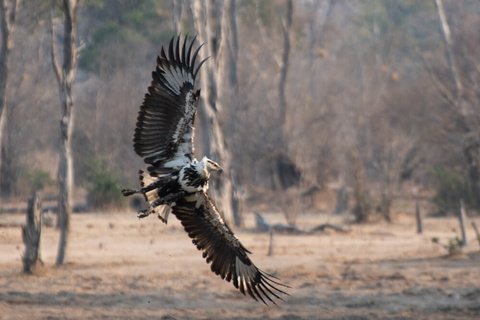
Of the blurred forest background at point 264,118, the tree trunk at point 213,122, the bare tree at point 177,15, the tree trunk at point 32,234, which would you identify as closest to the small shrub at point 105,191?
the blurred forest background at point 264,118

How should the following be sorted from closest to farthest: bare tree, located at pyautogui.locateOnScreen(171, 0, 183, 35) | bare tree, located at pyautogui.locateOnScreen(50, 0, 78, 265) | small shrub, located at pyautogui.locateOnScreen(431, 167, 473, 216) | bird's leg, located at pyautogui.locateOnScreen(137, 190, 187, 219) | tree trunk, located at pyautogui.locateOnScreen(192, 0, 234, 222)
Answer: bird's leg, located at pyautogui.locateOnScreen(137, 190, 187, 219)
bare tree, located at pyautogui.locateOnScreen(50, 0, 78, 265)
bare tree, located at pyautogui.locateOnScreen(171, 0, 183, 35)
tree trunk, located at pyautogui.locateOnScreen(192, 0, 234, 222)
small shrub, located at pyautogui.locateOnScreen(431, 167, 473, 216)

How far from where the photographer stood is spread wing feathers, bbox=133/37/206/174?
7.85 m

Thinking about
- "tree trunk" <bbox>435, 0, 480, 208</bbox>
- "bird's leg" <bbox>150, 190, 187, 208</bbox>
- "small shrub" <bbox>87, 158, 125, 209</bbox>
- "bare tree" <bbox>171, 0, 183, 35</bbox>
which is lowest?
"bird's leg" <bbox>150, 190, 187, 208</bbox>

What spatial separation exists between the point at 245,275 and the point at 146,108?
5.82ft

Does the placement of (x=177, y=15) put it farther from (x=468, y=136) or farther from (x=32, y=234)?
(x=468, y=136)

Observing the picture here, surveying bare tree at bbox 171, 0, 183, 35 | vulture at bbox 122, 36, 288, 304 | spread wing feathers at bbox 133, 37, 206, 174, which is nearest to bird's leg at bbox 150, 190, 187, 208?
vulture at bbox 122, 36, 288, 304

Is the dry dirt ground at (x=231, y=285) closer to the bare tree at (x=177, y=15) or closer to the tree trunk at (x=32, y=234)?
the tree trunk at (x=32, y=234)

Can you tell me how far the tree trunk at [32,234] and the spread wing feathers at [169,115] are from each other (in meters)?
5.01

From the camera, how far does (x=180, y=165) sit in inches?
315

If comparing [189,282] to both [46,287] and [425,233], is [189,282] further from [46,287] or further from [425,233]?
[425,233]

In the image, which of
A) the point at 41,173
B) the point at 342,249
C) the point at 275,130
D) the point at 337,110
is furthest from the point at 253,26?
the point at 342,249

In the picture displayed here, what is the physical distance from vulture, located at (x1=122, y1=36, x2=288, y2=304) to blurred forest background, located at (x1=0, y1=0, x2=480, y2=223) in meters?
11.5

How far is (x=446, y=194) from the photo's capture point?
79.4 ft

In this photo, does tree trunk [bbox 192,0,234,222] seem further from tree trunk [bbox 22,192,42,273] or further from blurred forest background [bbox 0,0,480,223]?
tree trunk [bbox 22,192,42,273]
